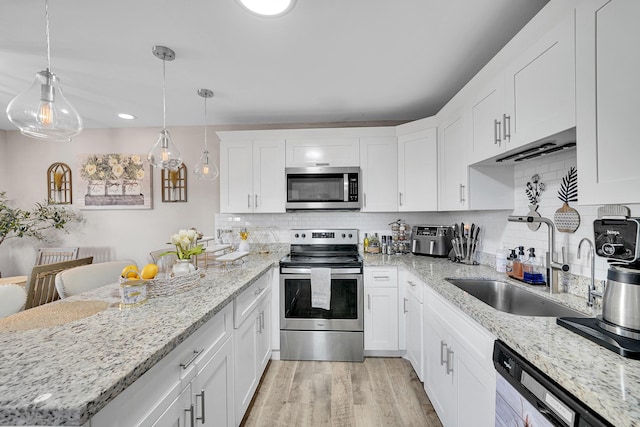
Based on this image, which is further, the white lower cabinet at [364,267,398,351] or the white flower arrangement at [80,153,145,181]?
the white flower arrangement at [80,153,145,181]

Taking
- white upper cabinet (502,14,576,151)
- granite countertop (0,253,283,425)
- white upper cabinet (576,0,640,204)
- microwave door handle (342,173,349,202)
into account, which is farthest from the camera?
microwave door handle (342,173,349,202)

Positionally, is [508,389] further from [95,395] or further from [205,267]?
[205,267]

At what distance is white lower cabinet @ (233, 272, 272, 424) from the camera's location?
5.34 feet

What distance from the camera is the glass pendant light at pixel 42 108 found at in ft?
3.85

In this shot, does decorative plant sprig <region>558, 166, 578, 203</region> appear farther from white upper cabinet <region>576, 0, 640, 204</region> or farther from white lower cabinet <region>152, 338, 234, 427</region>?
white lower cabinet <region>152, 338, 234, 427</region>

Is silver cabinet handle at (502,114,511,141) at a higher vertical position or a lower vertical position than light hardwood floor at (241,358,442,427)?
higher

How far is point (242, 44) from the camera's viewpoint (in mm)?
1771


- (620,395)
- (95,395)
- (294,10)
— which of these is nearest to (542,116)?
(620,395)

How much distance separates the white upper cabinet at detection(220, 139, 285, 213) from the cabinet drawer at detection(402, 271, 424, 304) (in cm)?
146

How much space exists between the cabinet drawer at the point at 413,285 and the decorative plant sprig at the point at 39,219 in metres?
3.98

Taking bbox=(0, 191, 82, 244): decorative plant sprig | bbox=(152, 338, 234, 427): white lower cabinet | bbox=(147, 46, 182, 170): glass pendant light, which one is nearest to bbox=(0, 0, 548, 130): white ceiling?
bbox=(147, 46, 182, 170): glass pendant light

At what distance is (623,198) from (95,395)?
1611 millimetres

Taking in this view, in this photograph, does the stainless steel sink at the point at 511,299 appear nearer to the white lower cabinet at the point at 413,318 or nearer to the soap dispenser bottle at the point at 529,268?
the soap dispenser bottle at the point at 529,268

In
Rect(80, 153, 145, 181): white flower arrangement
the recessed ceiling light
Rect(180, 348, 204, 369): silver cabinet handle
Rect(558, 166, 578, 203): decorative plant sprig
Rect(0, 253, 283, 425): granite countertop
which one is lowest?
Rect(180, 348, 204, 369): silver cabinet handle
